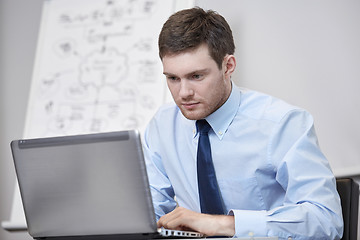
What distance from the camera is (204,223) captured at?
3.82 feet

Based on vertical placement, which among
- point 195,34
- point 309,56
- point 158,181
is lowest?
point 158,181

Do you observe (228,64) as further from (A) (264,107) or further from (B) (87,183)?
(B) (87,183)

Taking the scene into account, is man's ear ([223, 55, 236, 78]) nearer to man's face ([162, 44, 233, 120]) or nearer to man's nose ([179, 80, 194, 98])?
man's face ([162, 44, 233, 120])

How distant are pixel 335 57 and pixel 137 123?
100cm

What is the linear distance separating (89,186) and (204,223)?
28 centimetres

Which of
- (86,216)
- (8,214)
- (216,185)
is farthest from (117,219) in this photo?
(8,214)

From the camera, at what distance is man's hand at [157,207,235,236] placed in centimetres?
116

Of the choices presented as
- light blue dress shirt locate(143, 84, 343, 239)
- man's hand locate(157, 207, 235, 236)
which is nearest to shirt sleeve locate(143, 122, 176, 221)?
light blue dress shirt locate(143, 84, 343, 239)

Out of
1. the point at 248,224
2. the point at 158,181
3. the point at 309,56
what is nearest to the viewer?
the point at 248,224

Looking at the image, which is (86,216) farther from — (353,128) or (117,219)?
(353,128)

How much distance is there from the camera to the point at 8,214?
3.18 metres

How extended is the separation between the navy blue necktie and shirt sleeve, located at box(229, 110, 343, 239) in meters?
0.18

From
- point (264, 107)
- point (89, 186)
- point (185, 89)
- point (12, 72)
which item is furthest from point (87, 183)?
point (12, 72)

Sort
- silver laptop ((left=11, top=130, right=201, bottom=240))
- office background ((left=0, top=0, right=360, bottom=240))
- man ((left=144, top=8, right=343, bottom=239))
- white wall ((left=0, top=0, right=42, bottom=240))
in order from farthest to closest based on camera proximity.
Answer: white wall ((left=0, top=0, right=42, bottom=240)), office background ((left=0, top=0, right=360, bottom=240)), man ((left=144, top=8, right=343, bottom=239)), silver laptop ((left=11, top=130, right=201, bottom=240))
